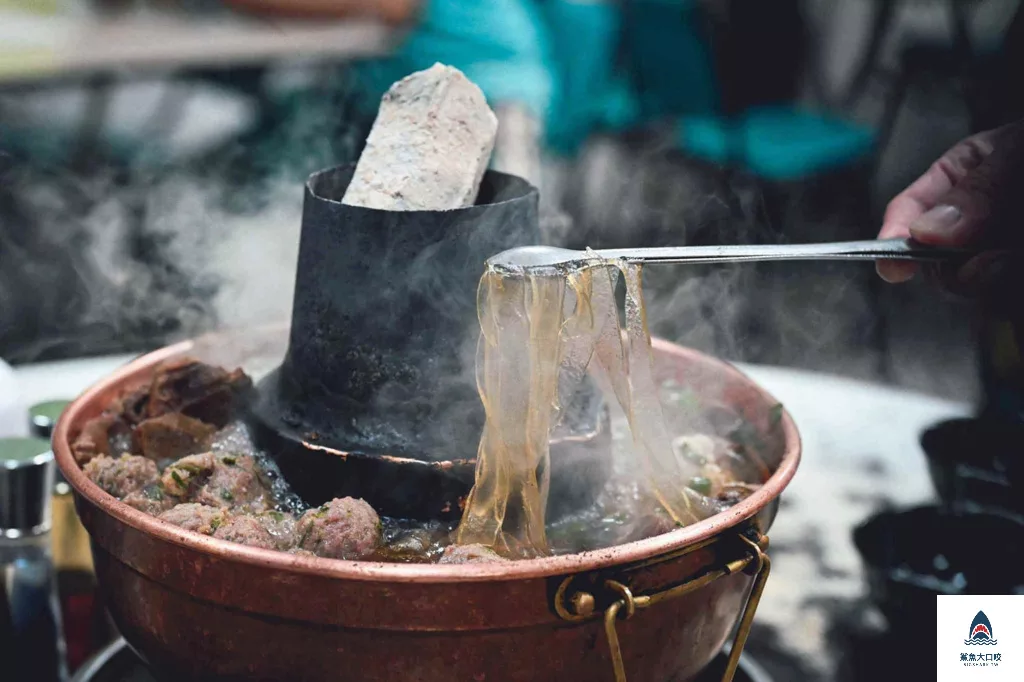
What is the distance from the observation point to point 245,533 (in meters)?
1.89

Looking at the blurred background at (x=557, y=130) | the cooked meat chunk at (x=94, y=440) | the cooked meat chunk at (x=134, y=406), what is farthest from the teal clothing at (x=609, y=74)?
the cooked meat chunk at (x=94, y=440)

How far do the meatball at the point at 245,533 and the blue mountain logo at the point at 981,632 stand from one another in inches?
75.2

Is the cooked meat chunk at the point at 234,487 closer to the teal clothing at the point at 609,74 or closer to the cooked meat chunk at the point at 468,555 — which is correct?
the cooked meat chunk at the point at 468,555

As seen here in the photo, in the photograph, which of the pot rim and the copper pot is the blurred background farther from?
the copper pot

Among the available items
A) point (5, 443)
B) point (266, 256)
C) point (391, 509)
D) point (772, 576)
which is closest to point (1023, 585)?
point (772, 576)

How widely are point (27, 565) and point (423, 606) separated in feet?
5.16

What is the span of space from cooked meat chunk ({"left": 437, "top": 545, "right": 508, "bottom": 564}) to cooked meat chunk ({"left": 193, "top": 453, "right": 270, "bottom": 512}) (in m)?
0.55

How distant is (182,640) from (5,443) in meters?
1.07

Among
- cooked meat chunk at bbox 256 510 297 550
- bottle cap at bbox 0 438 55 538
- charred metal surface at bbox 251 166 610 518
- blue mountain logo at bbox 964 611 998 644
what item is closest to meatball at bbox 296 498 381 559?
cooked meat chunk at bbox 256 510 297 550

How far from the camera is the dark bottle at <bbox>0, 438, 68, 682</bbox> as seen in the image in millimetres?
2539

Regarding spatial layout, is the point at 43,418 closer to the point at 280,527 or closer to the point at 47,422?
the point at 47,422

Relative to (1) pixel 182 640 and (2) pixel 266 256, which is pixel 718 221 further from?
(1) pixel 182 640

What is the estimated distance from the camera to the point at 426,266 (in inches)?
84.3

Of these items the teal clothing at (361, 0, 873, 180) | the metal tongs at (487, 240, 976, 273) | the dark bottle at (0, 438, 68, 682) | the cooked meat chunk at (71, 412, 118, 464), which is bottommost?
the dark bottle at (0, 438, 68, 682)
